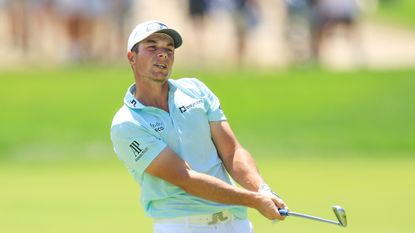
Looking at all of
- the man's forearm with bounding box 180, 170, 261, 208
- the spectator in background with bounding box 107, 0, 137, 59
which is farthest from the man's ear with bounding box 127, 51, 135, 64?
the spectator in background with bounding box 107, 0, 137, 59

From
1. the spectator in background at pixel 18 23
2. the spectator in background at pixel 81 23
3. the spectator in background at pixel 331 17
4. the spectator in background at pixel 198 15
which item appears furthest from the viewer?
the spectator in background at pixel 18 23

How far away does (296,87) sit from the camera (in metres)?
24.2

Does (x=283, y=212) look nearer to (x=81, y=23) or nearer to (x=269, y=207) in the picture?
(x=269, y=207)

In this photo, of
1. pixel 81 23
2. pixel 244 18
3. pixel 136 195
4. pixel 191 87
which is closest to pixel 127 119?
pixel 191 87

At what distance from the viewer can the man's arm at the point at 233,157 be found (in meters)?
8.02

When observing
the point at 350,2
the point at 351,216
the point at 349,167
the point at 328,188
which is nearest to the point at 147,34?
the point at 351,216

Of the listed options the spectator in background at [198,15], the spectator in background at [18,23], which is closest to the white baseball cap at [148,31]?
the spectator in background at [198,15]

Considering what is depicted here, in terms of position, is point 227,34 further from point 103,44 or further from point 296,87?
point 296,87

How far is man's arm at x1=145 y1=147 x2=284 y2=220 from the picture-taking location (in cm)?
762

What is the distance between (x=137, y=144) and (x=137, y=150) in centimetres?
4

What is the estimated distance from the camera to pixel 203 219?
25.8ft

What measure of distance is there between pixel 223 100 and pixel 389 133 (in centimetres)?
311

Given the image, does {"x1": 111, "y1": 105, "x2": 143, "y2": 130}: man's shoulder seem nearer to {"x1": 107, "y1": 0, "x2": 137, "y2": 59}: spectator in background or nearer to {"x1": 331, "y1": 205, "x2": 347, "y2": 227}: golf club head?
{"x1": 331, "y1": 205, "x2": 347, "y2": 227}: golf club head

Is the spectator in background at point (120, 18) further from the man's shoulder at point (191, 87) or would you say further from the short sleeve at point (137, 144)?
the short sleeve at point (137, 144)
